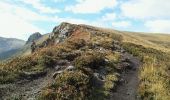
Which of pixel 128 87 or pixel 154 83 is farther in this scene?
pixel 154 83

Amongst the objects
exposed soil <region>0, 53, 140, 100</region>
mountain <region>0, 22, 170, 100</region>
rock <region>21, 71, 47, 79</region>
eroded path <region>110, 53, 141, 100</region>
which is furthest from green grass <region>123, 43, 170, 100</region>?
rock <region>21, 71, 47, 79</region>

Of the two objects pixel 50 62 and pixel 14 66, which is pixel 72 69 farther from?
pixel 14 66

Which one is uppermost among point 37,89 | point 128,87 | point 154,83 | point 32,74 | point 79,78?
point 79,78

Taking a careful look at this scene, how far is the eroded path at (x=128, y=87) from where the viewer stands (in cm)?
2681

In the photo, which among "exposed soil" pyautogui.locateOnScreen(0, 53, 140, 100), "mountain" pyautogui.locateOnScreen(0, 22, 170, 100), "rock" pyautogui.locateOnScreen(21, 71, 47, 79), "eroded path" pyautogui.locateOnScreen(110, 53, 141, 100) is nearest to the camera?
"exposed soil" pyautogui.locateOnScreen(0, 53, 140, 100)

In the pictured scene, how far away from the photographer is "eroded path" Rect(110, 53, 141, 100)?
2681 centimetres

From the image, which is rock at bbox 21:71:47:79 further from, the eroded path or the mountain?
the eroded path

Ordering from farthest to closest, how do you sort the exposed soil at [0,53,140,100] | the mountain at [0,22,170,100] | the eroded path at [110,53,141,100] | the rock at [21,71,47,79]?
the rock at [21,71,47,79] < the eroded path at [110,53,141,100] < the mountain at [0,22,170,100] < the exposed soil at [0,53,140,100]

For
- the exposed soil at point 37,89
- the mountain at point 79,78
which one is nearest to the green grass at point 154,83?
the mountain at point 79,78

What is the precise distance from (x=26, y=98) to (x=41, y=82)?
4.27 metres

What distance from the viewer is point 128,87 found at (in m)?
29.8

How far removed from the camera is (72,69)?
3009 centimetres

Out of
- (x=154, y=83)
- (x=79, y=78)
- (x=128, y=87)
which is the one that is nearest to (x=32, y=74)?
(x=79, y=78)

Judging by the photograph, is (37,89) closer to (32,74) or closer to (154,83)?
(32,74)
